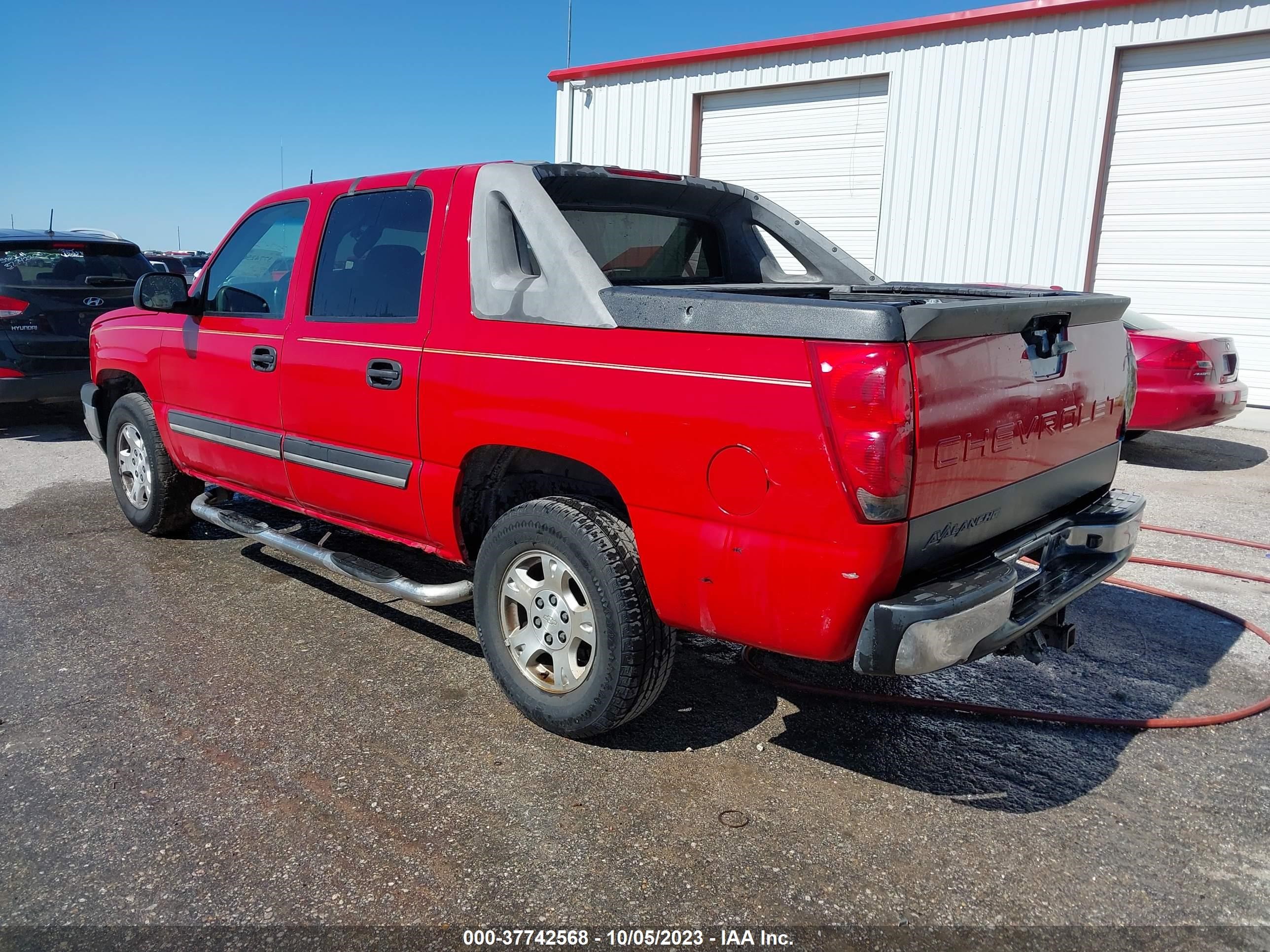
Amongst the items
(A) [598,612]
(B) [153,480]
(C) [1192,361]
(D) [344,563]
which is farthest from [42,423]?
(C) [1192,361]

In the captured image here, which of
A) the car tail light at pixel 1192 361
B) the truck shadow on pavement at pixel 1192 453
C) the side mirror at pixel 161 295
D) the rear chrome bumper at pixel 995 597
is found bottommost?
the truck shadow on pavement at pixel 1192 453

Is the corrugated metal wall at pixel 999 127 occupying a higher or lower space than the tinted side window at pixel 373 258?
higher

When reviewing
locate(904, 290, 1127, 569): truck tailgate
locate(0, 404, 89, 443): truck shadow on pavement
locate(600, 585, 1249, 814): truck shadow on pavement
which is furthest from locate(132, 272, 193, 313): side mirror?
locate(0, 404, 89, 443): truck shadow on pavement

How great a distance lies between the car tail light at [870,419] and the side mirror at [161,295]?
3540mm

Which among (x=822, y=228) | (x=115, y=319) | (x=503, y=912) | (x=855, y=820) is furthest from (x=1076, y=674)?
(x=822, y=228)

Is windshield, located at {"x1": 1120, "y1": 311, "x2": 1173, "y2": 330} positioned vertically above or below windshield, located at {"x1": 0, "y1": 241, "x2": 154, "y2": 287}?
below

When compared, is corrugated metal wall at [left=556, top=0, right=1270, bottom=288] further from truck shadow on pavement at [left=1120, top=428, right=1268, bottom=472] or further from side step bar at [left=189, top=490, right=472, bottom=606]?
side step bar at [left=189, top=490, right=472, bottom=606]

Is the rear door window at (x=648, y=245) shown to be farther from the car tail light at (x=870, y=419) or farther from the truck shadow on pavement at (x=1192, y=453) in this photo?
the truck shadow on pavement at (x=1192, y=453)

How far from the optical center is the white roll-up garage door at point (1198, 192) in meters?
10.1

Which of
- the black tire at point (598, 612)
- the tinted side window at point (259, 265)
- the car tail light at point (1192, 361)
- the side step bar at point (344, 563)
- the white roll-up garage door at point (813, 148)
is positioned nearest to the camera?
the black tire at point (598, 612)

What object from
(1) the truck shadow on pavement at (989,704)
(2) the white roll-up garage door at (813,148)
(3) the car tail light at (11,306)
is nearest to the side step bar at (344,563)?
(1) the truck shadow on pavement at (989,704)

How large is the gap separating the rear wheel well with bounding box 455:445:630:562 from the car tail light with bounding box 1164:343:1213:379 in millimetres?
6507

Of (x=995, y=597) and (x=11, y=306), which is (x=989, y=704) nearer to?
(x=995, y=597)

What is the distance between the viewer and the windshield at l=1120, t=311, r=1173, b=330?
8320mm
